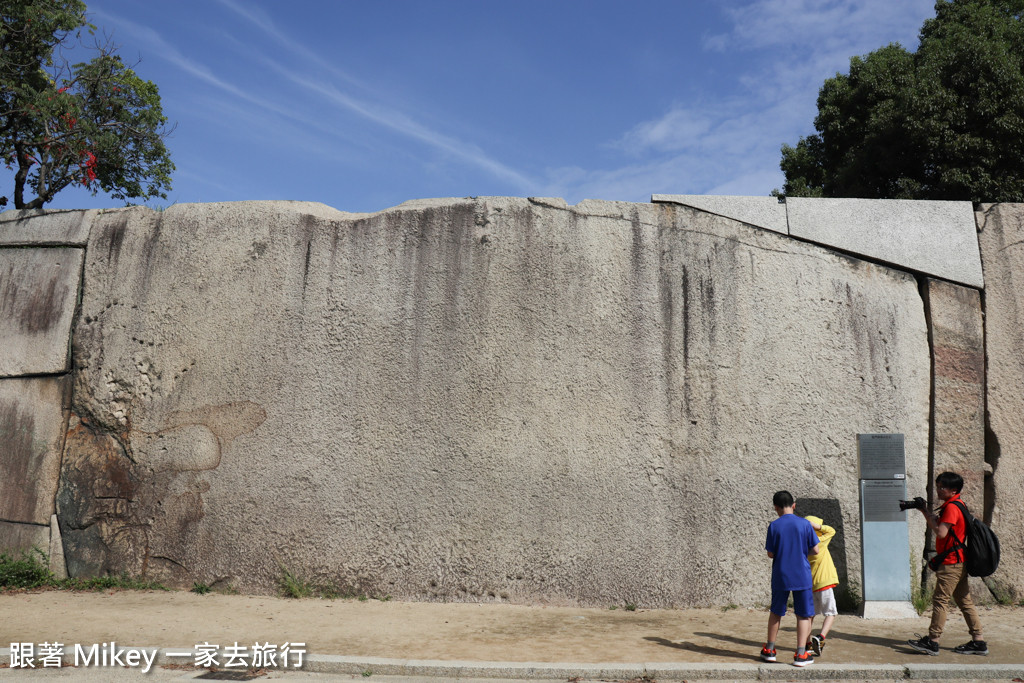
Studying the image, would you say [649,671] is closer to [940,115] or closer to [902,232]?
[902,232]

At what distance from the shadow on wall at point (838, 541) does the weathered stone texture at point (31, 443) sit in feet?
25.0

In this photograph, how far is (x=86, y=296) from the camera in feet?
25.5

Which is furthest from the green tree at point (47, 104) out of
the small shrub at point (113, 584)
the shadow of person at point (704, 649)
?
the shadow of person at point (704, 649)

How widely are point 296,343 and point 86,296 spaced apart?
2497 millimetres

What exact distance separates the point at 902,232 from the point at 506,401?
442 centimetres

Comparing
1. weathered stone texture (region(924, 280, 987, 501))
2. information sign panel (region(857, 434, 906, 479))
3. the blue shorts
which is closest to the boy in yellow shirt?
the blue shorts

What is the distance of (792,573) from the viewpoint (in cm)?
Answer: 494

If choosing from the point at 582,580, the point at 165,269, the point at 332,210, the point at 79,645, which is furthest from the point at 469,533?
the point at 165,269

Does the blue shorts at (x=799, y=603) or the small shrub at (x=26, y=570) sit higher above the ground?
the blue shorts at (x=799, y=603)

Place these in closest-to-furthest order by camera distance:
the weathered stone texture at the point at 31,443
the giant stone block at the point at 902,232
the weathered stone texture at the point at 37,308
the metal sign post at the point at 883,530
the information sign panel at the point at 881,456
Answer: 1. the metal sign post at the point at 883,530
2. the information sign panel at the point at 881,456
3. the giant stone block at the point at 902,232
4. the weathered stone texture at the point at 31,443
5. the weathered stone texture at the point at 37,308

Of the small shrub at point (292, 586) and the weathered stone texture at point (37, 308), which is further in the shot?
the weathered stone texture at point (37, 308)

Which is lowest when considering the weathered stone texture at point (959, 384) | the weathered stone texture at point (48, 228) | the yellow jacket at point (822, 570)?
the yellow jacket at point (822, 570)

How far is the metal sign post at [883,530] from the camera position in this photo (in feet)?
21.4

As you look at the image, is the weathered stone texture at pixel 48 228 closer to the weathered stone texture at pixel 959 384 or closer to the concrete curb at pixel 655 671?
the concrete curb at pixel 655 671
